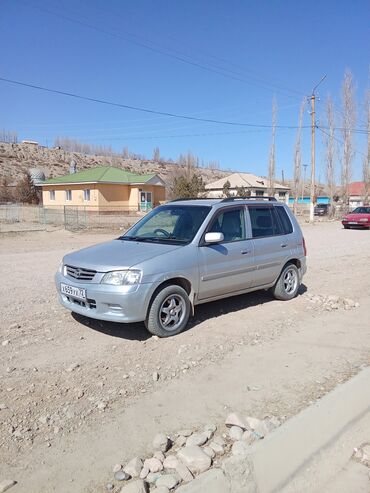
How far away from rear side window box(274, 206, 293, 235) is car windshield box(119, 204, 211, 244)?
5.88 feet

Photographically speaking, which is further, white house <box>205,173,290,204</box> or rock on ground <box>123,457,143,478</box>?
white house <box>205,173,290,204</box>

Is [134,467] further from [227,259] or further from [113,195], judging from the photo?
[113,195]

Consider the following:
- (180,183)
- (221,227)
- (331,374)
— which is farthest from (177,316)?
(180,183)

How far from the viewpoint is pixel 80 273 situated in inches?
205

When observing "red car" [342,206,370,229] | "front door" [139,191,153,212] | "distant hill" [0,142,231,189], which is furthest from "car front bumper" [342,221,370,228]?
"distant hill" [0,142,231,189]

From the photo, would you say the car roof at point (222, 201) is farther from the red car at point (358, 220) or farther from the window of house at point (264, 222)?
the red car at point (358, 220)

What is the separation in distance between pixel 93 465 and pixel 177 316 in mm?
2679

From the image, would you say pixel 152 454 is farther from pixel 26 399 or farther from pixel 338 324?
pixel 338 324

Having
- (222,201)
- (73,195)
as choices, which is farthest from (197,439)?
(73,195)

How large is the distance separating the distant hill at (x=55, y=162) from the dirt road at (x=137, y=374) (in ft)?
207

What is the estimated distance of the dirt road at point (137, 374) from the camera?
3023 millimetres

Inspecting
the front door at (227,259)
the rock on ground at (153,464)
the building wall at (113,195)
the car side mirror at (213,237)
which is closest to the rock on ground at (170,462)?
the rock on ground at (153,464)

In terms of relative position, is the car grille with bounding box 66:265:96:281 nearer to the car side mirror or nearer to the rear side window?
the car side mirror

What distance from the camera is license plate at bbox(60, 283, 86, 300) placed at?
16.7 feet
